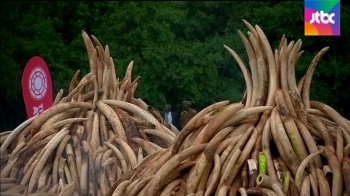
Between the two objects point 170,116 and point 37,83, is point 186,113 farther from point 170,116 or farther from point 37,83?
point 37,83

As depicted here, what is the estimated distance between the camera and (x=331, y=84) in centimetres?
409

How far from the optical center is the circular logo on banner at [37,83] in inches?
176

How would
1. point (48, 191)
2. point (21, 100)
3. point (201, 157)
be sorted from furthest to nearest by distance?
point (21, 100) → point (48, 191) → point (201, 157)

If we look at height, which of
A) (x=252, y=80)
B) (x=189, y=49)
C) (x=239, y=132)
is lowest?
(x=239, y=132)

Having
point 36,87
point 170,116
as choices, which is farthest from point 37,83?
point 170,116

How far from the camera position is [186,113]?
441cm

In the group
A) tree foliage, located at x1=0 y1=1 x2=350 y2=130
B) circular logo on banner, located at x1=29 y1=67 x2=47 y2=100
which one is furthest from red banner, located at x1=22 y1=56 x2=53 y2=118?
tree foliage, located at x1=0 y1=1 x2=350 y2=130

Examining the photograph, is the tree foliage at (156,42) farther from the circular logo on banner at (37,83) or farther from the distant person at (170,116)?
the circular logo on banner at (37,83)

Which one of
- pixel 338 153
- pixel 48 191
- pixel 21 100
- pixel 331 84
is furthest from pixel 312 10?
pixel 21 100

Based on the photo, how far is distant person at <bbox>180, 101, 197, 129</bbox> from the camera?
4238 millimetres

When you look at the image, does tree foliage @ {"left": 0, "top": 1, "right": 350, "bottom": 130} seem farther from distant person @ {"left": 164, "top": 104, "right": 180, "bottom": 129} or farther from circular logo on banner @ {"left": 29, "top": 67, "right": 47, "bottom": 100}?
circular logo on banner @ {"left": 29, "top": 67, "right": 47, "bottom": 100}

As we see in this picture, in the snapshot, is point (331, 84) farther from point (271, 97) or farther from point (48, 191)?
point (48, 191)

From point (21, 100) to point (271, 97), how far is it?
2.39 metres

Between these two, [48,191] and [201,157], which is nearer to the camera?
[201,157]
